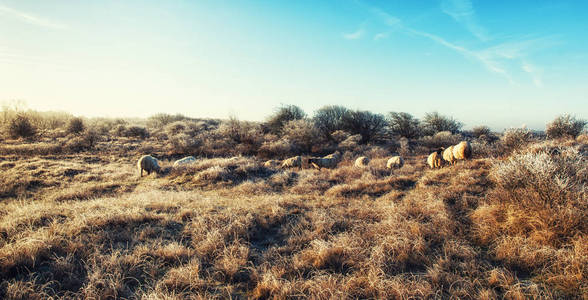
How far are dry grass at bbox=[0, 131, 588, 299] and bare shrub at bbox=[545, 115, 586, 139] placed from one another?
14.9 meters

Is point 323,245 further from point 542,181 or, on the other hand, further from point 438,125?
point 438,125

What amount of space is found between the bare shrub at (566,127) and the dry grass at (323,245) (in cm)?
1487

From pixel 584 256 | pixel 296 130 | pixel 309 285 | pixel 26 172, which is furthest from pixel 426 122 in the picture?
pixel 26 172

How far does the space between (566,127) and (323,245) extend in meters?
20.8

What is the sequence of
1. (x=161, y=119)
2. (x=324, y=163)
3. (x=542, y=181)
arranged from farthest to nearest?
(x=161, y=119) → (x=324, y=163) → (x=542, y=181)

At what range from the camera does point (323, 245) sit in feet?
12.7

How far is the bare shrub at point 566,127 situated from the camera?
15234 millimetres

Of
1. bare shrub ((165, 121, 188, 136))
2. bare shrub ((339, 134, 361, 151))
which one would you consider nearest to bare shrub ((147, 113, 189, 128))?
bare shrub ((165, 121, 188, 136))

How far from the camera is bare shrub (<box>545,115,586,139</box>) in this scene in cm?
1523

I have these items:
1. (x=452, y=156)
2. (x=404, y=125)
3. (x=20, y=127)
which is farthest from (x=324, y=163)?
(x=20, y=127)

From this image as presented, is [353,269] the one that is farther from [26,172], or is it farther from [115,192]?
[26,172]

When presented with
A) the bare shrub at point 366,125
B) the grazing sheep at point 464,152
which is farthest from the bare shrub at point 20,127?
the grazing sheep at point 464,152

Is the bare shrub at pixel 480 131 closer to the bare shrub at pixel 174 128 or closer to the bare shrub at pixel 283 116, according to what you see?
the bare shrub at pixel 283 116

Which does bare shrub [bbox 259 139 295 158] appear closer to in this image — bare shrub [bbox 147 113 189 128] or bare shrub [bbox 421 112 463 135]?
bare shrub [bbox 421 112 463 135]
